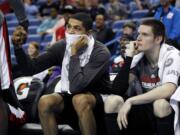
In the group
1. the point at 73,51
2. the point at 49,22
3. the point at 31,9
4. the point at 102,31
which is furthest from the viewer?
the point at 31,9

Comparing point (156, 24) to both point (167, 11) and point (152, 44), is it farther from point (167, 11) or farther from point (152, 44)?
point (167, 11)

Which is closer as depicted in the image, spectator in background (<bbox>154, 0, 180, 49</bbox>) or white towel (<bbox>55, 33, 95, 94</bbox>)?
white towel (<bbox>55, 33, 95, 94</bbox>)

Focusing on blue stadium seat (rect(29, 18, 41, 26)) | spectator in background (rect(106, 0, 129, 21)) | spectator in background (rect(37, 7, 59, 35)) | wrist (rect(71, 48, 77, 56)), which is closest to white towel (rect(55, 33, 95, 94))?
wrist (rect(71, 48, 77, 56))

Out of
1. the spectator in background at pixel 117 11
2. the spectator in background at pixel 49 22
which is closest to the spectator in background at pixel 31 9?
the spectator in background at pixel 49 22

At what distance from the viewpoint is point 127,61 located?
3.87 meters

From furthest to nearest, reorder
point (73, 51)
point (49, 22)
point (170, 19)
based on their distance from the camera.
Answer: point (49, 22) < point (170, 19) < point (73, 51)

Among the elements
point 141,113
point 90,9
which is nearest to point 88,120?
point 141,113

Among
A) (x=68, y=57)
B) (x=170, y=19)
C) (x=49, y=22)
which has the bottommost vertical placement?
(x=49, y=22)

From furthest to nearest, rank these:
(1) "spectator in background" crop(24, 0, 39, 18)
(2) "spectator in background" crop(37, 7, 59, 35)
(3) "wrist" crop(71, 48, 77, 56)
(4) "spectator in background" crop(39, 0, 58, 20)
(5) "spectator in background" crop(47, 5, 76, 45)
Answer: (1) "spectator in background" crop(24, 0, 39, 18)
(4) "spectator in background" crop(39, 0, 58, 20)
(2) "spectator in background" crop(37, 7, 59, 35)
(5) "spectator in background" crop(47, 5, 76, 45)
(3) "wrist" crop(71, 48, 77, 56)

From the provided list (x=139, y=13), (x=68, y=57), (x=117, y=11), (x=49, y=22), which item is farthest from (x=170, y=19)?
(x=49, y=22)

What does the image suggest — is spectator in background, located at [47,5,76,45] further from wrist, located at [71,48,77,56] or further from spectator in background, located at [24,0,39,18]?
wrist, located at [71,48,77,56]

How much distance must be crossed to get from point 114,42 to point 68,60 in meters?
3.40

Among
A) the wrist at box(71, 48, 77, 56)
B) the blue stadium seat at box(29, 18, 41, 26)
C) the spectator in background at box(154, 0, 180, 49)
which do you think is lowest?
the blue stadium seat at box(29, 18, 41, 26)

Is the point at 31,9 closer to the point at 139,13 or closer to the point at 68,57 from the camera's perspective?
the point at 139,13
